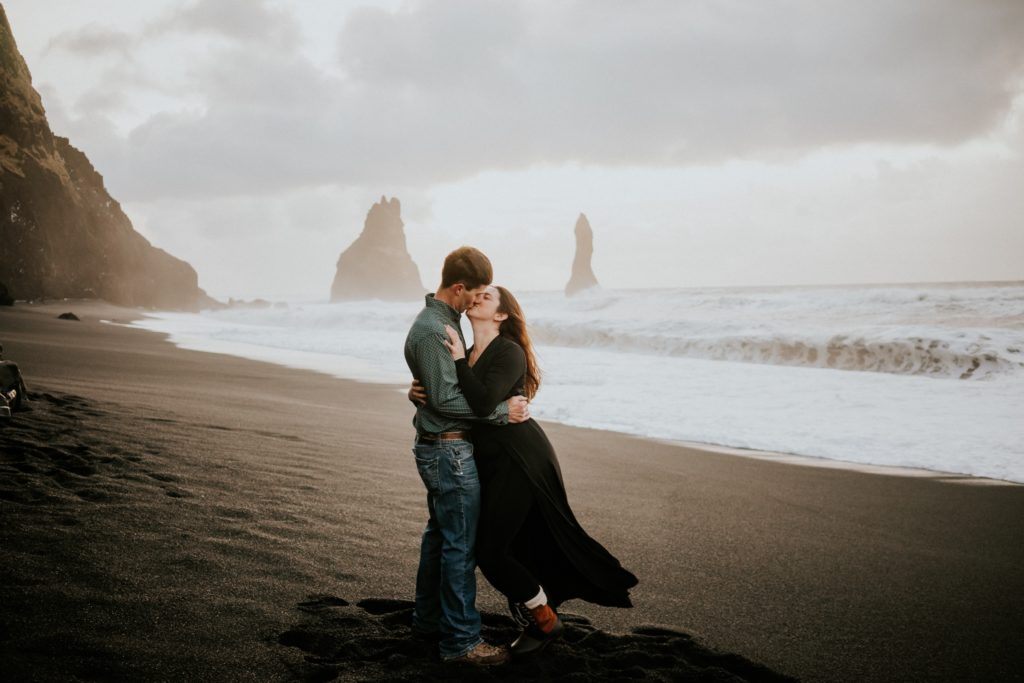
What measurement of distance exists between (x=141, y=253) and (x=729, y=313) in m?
65.1

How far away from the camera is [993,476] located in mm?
7883

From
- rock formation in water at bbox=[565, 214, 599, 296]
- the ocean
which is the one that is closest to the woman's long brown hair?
the ocean

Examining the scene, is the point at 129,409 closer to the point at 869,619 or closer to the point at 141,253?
the point at 869,619

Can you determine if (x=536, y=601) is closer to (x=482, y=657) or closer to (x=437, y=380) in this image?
(x=482, y=657)

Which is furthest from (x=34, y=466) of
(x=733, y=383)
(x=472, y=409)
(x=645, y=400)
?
(x=733, y=383)

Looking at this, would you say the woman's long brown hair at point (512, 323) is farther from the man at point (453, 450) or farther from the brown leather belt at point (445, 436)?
the brown leather belt at point (445, 436)

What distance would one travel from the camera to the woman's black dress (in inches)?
123

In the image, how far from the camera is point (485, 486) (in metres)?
3.21

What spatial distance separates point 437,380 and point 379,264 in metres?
141

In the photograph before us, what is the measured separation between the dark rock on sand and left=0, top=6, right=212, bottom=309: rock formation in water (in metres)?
42.1

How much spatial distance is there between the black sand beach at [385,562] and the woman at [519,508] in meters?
0.30

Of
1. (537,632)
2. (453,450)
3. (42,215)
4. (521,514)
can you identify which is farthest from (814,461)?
(42,215)

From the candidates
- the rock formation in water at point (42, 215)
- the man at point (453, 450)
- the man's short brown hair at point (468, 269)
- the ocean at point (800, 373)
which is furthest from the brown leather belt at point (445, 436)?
the rock formation in water at point (42, 215)

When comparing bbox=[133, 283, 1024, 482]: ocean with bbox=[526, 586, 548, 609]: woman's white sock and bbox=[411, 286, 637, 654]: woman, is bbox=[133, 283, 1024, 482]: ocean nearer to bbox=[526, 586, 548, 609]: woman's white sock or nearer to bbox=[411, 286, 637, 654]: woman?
bbox=[411, 286, 637, 654]: woman
